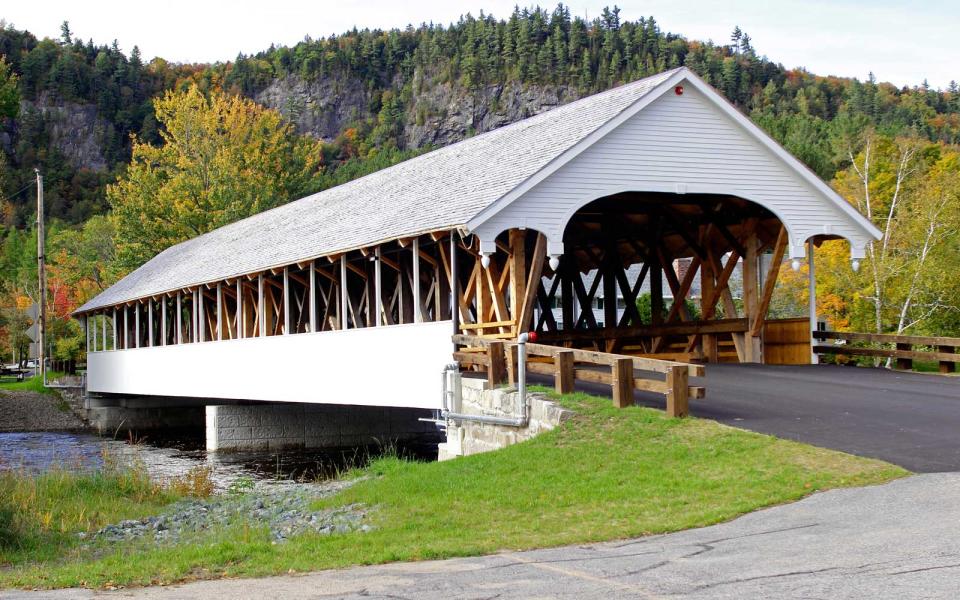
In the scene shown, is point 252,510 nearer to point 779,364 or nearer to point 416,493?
point 416,493

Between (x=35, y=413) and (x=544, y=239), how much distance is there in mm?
30182

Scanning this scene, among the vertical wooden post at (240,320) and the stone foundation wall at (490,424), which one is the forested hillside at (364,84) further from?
the stone foundation wall at (490,424)

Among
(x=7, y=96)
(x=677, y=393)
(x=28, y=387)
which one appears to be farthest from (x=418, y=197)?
(x=7, y=96)

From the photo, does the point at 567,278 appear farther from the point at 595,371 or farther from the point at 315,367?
the point at 595,371

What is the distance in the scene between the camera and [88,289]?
213 feet

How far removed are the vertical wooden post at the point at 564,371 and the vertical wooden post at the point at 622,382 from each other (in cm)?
103

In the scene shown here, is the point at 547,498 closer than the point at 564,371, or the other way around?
the point at 547,498

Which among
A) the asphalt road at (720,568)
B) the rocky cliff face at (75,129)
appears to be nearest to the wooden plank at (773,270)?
the asphalt road at (720,568)

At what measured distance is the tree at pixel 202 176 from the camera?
186 ft

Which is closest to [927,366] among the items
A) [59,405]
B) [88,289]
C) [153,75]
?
[59,405]

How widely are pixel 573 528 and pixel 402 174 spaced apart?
17705 millimetres

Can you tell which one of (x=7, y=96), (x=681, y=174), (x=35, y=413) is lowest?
(x=35, y=413)

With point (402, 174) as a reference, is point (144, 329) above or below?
below

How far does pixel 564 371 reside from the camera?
48.8 ft
